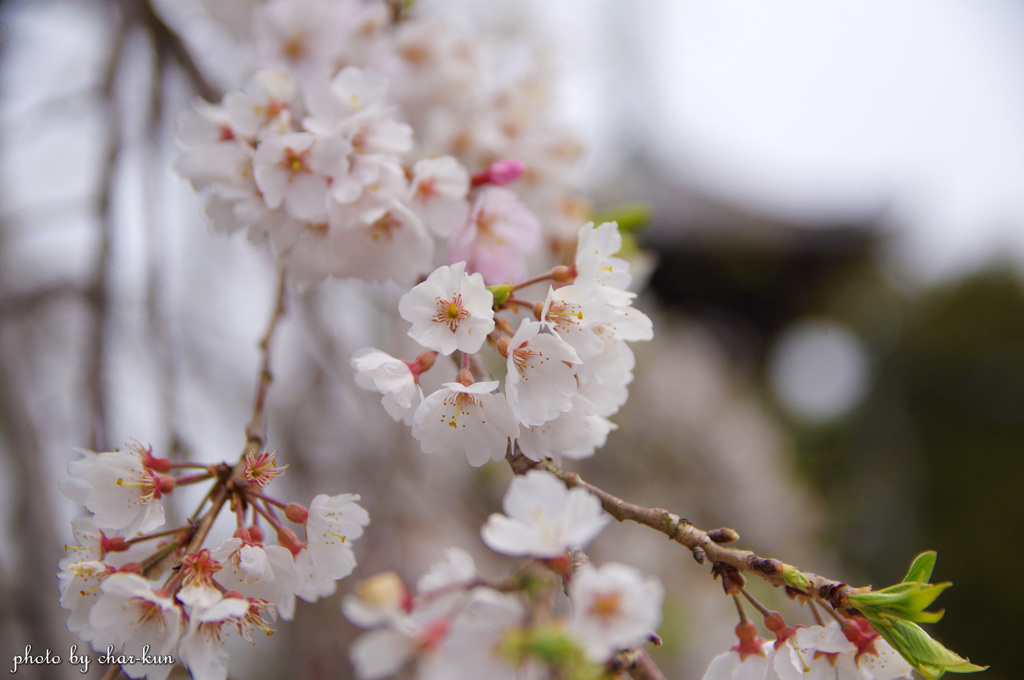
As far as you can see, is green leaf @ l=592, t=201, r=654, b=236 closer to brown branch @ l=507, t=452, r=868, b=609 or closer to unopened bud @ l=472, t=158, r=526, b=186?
unopened bud @ l=472, t=158, r=526, b=186

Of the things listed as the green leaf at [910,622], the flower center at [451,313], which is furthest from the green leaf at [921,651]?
the flower center at [451,313]

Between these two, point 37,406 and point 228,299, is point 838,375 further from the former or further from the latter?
point 37,406

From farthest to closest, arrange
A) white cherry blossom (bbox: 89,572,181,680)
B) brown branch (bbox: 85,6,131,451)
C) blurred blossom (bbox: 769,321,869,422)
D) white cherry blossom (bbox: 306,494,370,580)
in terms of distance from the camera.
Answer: blurred blossom (bbox: 769,321,869,422) < brown branch (bbox: 85,6,131,451) < white cherry blossom (bbox: 306,494,370,580) < white cherry blossom (bbox: 89,572,181,680)

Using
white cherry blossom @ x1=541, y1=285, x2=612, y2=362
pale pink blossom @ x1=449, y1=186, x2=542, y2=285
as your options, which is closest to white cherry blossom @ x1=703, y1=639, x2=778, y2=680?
white cherry blossom @ x1=541, y1=285, x2=612, y2=362

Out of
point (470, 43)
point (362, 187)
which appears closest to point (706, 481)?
point (470, 43)

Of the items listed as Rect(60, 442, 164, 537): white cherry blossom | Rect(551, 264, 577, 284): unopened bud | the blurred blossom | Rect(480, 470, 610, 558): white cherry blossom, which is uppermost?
Rect(551, 264, 577, 284): unopened bud

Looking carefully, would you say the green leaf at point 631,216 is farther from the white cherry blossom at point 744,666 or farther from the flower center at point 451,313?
the white cherry blossom at point 744,666
